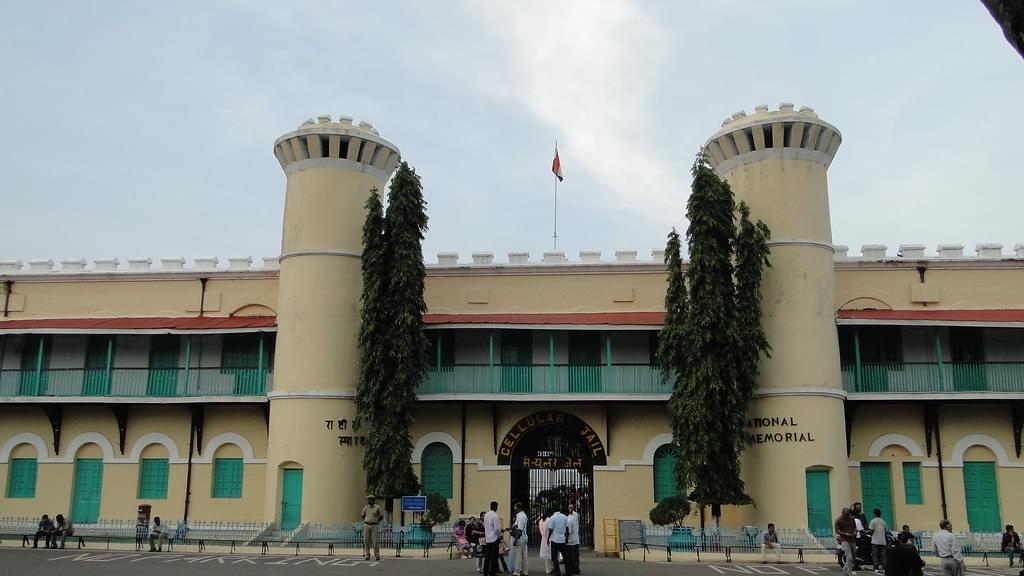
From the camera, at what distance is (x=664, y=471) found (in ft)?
83.7

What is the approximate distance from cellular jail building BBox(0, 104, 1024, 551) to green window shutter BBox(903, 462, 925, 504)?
0.05m

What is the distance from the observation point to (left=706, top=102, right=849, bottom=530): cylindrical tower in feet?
76.0

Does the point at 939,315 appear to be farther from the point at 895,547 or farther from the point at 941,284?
the point at 895,547

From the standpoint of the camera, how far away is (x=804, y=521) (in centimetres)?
2275

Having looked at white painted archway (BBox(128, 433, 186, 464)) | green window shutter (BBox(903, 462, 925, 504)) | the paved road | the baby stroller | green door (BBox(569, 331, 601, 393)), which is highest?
green door (BBox(569, 331, 601, 393))

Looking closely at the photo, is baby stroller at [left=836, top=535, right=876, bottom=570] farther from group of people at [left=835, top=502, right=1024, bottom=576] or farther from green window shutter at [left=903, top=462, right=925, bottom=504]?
green window shutter at [left=903, top=462, right=925, bottom=504]

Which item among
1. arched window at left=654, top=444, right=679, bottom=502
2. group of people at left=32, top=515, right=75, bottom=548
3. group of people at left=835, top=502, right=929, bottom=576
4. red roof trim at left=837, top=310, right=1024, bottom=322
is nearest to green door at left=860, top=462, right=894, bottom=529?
red roof trim at left=837, top=310, right=1024, bottom=322

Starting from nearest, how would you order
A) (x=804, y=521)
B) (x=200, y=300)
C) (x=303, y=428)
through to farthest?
1. (x=804, y=521)
2. (x=303, y=428)
3. (x=200, y=300)

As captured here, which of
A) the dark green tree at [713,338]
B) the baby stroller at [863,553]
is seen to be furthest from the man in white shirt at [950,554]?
the dark green tree at [713,338]

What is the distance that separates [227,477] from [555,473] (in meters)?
9.38

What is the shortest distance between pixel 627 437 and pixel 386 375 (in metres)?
6.89

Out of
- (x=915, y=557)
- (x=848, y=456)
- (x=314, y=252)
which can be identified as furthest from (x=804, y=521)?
(x=314, y=252)

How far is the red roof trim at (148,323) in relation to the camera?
2614 centimetres

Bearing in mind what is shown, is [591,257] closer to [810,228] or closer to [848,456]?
[810,228]
